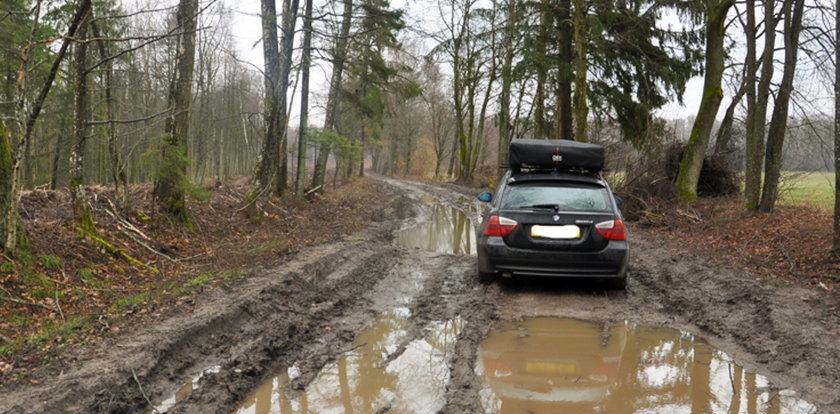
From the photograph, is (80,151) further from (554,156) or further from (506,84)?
(506,84)

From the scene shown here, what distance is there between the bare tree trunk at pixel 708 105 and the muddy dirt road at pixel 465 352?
8.43 m

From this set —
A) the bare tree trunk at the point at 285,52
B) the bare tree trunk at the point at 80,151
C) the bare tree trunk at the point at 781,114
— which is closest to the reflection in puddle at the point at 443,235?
the bare tree trunk at the point at 285,52

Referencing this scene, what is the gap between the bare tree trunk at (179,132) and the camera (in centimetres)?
984

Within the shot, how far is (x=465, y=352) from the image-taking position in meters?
4.74

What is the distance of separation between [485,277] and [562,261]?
116 centimetres

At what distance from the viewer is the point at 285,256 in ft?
28.7

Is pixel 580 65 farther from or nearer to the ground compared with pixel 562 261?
farther from the ground

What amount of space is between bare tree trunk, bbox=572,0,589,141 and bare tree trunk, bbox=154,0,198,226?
36.5 feet

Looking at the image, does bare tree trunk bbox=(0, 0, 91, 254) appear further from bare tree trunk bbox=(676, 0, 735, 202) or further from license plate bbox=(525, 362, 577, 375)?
bare tree trunk bbox=(676, 0, 735, 202)

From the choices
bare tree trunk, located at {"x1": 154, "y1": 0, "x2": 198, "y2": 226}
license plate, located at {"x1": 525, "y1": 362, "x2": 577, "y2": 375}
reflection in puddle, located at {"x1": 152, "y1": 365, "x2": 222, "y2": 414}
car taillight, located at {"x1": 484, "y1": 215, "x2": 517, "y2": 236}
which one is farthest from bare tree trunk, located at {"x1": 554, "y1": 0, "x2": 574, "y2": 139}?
reflection in puddle, located at {"x1": 152, "y1": 365, "x2": 222, "y2": 414}

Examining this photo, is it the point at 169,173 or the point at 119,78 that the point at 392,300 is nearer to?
the point at 169,173

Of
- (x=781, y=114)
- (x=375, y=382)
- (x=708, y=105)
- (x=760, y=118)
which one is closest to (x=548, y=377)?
(x=375, y=382)

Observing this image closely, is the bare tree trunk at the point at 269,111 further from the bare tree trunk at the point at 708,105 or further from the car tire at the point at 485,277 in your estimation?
the bare tree trunk at the point at 708,105

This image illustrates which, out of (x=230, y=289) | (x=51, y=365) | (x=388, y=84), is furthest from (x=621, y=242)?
(x=388, y=84)
